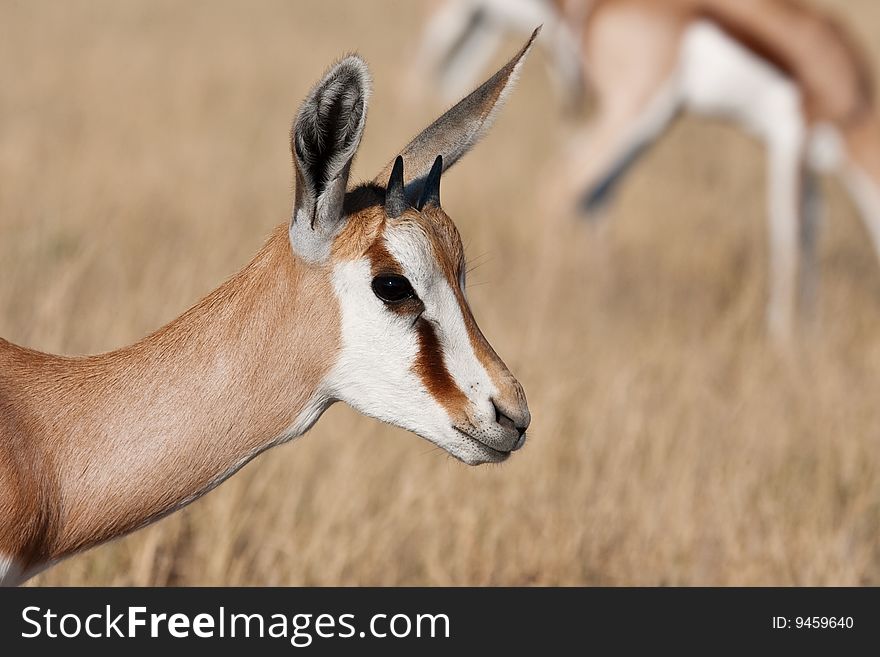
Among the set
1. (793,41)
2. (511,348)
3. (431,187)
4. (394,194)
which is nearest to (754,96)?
(793,41)

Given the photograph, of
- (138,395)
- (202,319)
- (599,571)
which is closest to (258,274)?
(202,319)

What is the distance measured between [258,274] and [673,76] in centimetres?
669

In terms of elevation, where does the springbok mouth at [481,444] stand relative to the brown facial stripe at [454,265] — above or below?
below

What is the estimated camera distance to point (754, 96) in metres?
9.27

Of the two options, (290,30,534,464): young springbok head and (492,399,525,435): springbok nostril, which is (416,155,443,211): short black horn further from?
(492,399,525,435): springbok nostril

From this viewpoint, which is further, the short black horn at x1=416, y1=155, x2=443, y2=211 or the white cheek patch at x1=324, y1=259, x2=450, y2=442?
the short black horn at x1=416, y1=155, x2=443, y2=211

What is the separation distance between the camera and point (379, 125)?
12.0 meters

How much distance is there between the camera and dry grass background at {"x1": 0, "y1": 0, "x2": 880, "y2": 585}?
4840 millimetres

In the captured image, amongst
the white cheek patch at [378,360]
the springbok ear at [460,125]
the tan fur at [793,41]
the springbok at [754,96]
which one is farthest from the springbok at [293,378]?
the tan fur at [793,41]

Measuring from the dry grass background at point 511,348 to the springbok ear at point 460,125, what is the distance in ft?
A: 5.72

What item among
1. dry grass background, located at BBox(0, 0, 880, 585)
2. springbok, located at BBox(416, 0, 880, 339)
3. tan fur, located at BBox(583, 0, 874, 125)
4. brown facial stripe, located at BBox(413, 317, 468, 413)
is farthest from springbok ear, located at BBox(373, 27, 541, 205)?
tan fur, located at BBox(583, 0, 874, 125)

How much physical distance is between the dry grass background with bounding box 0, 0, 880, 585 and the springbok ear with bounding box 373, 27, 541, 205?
5.72ft

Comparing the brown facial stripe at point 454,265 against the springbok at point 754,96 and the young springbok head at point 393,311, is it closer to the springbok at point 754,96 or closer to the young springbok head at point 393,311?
the young springbok head at point 393,311

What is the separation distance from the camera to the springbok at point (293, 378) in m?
2.95
